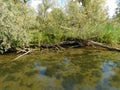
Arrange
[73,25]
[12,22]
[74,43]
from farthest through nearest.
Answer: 1. [74,43]
2. [73,25]
3. [12,22]

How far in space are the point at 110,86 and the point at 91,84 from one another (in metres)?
0.86

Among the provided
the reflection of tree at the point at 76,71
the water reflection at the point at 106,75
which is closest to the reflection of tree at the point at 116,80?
the water reflection at the point at 106,75

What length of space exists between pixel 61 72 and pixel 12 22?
513 centimetres

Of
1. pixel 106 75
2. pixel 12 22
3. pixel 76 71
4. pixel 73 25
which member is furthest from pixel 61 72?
pixel 73 25

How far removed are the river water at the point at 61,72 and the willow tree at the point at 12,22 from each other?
1.60 metres

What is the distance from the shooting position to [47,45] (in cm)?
2002

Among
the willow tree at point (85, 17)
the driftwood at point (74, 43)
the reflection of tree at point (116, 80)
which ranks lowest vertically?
the reflection of tree at point (116, 80)

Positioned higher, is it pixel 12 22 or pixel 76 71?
pixel 12 22

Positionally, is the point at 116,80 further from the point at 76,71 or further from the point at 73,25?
the point at 73,25

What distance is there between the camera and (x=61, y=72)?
1225cm

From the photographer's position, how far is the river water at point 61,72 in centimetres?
991

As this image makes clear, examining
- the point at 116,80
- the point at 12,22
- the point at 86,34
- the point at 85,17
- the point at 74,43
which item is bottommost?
the point at 116,80

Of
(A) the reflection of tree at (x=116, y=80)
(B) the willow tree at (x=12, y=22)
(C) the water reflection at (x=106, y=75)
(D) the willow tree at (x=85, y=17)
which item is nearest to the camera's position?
(C) the water reflection at (x=106, y=75)

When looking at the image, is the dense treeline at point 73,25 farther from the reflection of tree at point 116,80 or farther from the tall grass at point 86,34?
the reflection of tree at point 116,80
